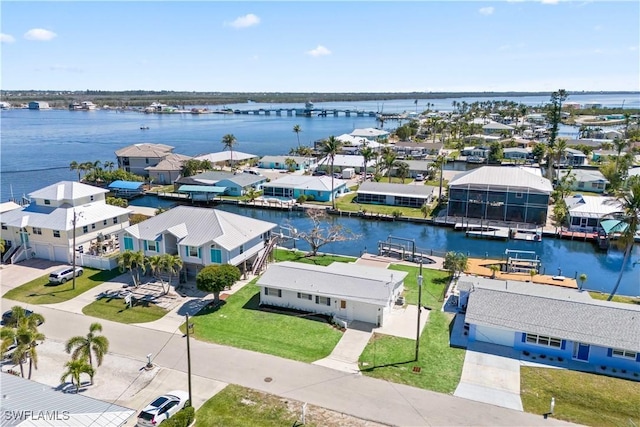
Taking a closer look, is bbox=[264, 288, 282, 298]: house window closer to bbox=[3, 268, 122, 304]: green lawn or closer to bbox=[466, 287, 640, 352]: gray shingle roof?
bbox=[466, 287, 640, 352]: gray shingle roof

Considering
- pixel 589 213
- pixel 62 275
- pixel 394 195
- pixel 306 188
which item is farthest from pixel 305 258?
pixel 589 213

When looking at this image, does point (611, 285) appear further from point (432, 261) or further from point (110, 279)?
point (110, 279)

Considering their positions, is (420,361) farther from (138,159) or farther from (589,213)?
(138,159)

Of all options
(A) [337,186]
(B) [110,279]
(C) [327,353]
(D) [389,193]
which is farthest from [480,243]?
(B) [110,279]

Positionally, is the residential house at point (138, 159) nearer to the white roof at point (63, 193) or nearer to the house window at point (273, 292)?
the white roof at point (63, 193)

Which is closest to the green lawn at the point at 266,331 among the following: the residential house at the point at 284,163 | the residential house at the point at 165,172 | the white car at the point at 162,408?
the white car at the point at 162,408
